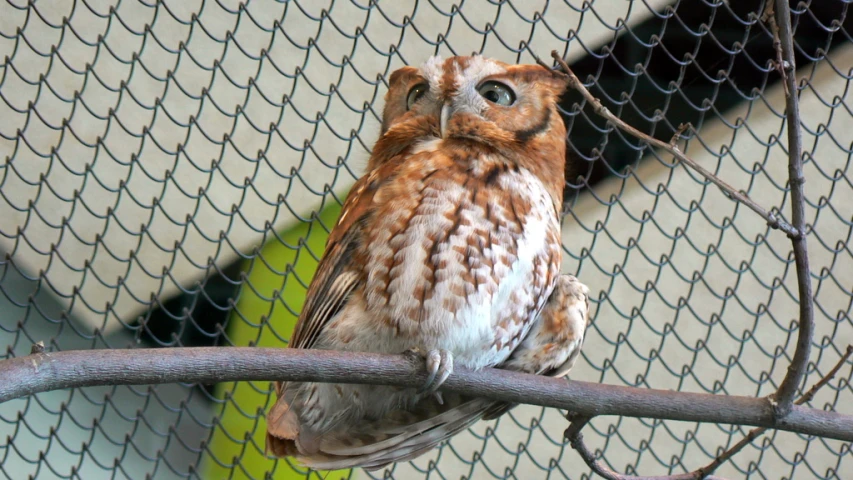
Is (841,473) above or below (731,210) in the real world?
below

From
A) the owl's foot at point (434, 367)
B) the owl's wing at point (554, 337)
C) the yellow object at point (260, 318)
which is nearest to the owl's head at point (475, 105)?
the owl's wing at point (554, 337)

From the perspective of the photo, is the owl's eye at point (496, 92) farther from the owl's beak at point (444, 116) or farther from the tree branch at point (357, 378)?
the tree branch at point (357, 378)

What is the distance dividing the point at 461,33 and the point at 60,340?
1.70 meters

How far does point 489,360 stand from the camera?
63.9 inches

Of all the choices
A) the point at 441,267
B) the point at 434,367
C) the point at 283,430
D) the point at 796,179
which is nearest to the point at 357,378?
the point at 434,367

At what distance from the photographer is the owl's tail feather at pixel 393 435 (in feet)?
5.53

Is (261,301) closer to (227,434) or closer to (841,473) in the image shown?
(227,434)

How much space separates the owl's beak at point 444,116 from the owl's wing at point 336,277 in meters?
0.16

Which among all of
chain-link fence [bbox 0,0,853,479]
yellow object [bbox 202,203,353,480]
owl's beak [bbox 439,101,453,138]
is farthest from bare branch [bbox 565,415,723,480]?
yellow object [bbox 202,203,353,480]

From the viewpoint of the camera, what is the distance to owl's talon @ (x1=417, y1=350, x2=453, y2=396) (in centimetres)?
139

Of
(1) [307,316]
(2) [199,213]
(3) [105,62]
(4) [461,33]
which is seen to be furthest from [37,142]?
(1) [307,316]

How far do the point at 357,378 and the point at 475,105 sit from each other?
0.64m

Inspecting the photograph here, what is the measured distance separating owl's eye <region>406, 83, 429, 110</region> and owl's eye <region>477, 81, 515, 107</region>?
0.11 m

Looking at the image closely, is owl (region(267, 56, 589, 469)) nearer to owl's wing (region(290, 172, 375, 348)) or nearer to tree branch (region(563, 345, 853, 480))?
owl's wing (region(290, 172, 375, 348))
